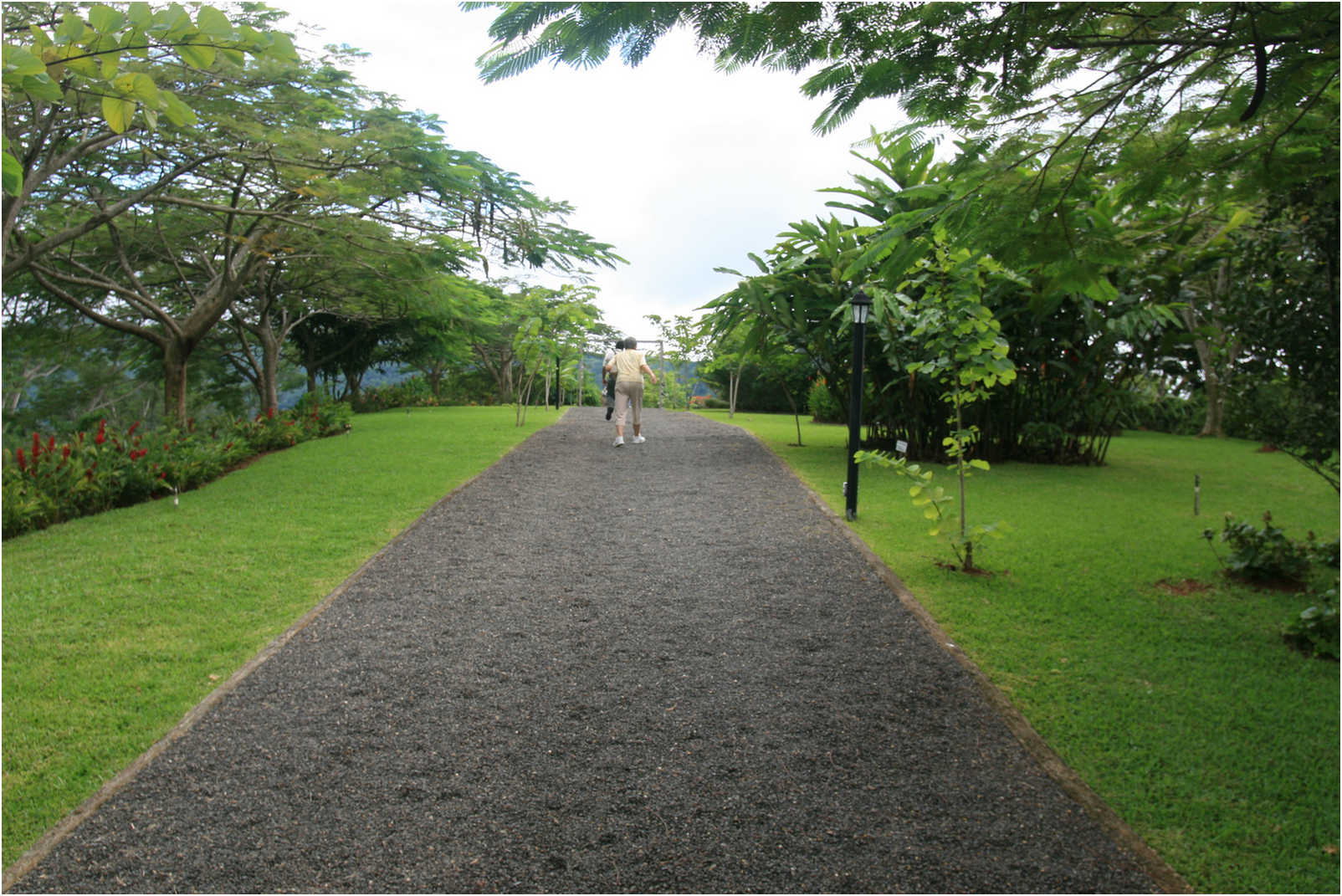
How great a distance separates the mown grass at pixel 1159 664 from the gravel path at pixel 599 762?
32 centimetres

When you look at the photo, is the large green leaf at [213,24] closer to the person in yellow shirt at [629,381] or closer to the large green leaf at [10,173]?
the large green leaf at [10,173]

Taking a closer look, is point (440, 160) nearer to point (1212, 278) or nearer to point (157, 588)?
point (157, 588)

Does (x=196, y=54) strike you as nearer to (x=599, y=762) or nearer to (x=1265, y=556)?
(x=599, y=762)

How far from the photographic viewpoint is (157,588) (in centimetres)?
586

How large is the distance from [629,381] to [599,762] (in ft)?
32.9

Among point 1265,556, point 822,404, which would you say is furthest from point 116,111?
point 822,404

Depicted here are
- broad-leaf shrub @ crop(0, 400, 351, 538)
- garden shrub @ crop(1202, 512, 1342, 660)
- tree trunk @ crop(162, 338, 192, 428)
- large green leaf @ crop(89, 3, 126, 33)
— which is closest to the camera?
large green leaf @ crop(89, 3, 126, 33)

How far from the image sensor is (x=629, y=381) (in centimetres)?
1314

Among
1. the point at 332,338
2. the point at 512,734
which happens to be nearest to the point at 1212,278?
the point at 512,734

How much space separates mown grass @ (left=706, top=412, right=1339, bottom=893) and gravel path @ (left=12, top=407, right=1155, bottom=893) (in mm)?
321

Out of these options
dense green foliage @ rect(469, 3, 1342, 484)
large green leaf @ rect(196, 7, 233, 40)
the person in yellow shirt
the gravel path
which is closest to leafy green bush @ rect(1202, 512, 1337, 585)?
dense green foliage @ rect(469, 3, 1342, 484)

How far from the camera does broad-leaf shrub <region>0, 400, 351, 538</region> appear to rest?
8391mm

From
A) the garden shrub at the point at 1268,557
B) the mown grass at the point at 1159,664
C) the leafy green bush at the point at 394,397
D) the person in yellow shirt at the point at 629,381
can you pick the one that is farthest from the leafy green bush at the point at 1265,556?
the leafy green bush at the point at 394,397

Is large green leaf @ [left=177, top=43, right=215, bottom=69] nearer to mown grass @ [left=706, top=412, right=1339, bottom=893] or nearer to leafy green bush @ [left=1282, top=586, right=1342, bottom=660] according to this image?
mown grass @ [left=706, top=412, right=1339, bottom=893]
